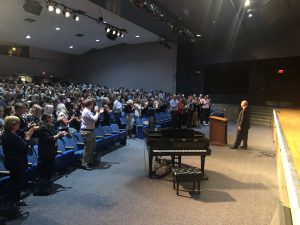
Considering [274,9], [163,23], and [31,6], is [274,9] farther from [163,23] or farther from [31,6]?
[31,6]

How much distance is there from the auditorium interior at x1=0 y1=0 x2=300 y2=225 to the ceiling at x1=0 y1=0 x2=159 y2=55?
2.4 inches

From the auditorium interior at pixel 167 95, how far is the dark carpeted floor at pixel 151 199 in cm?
2

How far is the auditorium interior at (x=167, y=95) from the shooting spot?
13.6ft

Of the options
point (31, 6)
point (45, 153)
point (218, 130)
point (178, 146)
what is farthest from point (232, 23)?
point (45, 153)

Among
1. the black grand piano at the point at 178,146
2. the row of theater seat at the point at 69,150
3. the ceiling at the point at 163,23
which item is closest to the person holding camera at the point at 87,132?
the row of theater seat at the point at 69,150

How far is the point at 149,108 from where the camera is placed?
11.3 metres

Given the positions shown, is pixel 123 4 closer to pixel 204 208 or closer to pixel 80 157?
pixel 80 157

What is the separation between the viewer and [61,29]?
15445mm

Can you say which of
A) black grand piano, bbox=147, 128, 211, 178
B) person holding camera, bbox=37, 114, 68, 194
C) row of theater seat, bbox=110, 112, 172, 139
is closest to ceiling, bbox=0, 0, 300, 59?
row of theater seat, bbox=110, 112, 172, 139

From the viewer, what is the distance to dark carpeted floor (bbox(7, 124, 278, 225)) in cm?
384

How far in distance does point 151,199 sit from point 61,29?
531 inches

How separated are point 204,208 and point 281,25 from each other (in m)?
13.1

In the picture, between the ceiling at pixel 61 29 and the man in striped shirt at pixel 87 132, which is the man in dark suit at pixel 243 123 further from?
the ceiling at pixel 61 29

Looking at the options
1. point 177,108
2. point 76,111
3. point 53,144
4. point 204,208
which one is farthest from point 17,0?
point 204,208
